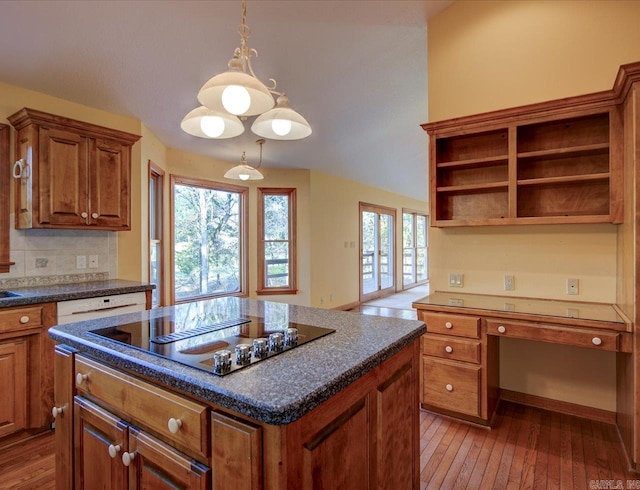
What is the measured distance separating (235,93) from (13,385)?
7.66ft

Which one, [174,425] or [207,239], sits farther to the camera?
[207,239]

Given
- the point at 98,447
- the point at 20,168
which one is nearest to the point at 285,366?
the point at 98,447

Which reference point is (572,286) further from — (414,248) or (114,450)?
(414,248)

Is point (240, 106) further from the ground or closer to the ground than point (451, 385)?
further from the ground

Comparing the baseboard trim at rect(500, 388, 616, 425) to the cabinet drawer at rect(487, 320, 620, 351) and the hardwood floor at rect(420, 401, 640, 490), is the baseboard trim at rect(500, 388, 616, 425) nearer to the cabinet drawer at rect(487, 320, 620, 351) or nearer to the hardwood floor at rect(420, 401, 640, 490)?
the hardwood floor at rect(420, 401, 640, 490)

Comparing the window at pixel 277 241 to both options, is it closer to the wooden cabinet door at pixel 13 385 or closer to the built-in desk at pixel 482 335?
the built-in desk at pixel 482 335

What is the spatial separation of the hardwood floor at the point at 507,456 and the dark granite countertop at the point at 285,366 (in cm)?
112

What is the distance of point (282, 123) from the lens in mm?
1648

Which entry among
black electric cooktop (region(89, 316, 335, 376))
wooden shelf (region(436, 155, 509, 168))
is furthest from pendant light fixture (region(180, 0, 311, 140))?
wooden shelf (region(436, 155, 509, 168))

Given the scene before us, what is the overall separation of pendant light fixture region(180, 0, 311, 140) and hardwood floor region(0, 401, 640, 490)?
2.02 m

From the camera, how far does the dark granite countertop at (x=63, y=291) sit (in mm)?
2166

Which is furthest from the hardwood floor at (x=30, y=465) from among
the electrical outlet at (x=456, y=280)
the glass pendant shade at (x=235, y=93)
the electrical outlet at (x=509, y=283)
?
the electrical outlet at (x=509, y=283)

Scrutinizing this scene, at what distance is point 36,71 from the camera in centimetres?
253

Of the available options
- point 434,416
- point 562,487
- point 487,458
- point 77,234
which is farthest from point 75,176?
point 562,487
